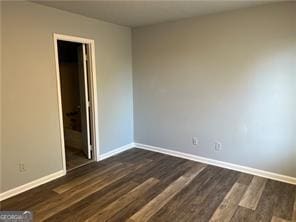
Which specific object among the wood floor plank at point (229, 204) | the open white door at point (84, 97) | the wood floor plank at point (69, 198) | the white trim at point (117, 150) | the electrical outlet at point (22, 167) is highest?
the open white door at point (84, 97)

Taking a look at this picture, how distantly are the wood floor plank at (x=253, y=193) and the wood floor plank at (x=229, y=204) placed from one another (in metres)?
0.06

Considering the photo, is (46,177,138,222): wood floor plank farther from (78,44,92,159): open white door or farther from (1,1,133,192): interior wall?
(78,44,92,159): open white door

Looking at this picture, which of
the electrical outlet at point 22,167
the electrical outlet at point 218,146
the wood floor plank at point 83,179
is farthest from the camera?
the electrical outlet at point 218,146

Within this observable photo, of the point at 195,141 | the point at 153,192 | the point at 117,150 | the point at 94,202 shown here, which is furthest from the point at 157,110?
the point at 94,202

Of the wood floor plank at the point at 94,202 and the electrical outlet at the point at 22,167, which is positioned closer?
the wood floor plank at the point at 94,202

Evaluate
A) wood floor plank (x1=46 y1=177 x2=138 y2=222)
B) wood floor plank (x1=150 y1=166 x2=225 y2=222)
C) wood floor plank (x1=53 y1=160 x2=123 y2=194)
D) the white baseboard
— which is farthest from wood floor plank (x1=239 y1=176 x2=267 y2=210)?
wood floor plank (x1=53 y1=160 x2=123 y2=194)

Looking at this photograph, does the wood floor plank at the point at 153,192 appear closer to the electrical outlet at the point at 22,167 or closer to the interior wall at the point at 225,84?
the interior wall at the point at 225,84

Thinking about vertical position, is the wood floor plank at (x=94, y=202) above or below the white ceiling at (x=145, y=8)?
below

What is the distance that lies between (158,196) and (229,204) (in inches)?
35.0

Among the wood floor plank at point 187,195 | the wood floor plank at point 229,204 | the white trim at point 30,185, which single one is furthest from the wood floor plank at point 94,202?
the wood floor plank at point 229,204

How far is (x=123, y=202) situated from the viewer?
2834 mm

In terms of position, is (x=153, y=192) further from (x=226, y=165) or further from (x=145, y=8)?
(x=145, y=8)

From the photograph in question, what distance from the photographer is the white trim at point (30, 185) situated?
2.91 metres

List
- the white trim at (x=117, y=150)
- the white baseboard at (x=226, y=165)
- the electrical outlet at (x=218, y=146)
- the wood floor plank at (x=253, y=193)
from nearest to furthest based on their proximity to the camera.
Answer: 1. the wood floor plank at (x=253, y=193)
2. the white baseboard at (x=226, y=165)
3. the electrical outlet at (x=218, y=146)
4. the white trim at (x=117, y=150)
